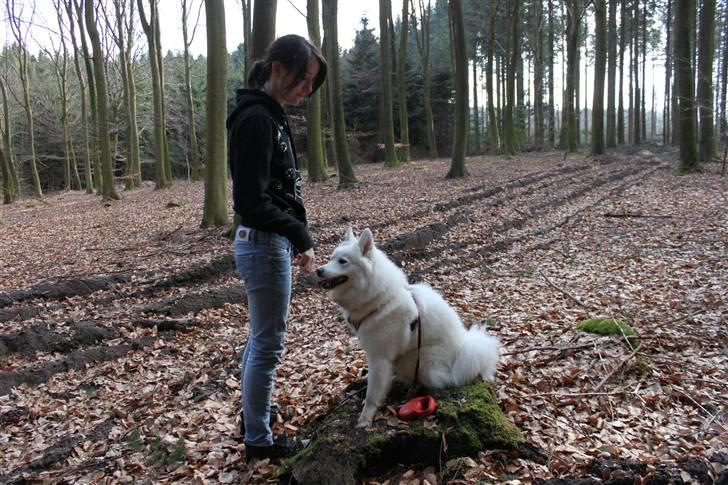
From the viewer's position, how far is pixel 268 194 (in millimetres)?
2871

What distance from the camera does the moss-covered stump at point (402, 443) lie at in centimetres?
303

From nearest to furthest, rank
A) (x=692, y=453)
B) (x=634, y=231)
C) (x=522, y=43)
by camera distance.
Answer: (x=692, y=453) < (x=634, y=231) < (x=522, y=43)

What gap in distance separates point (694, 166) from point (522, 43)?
2716cm

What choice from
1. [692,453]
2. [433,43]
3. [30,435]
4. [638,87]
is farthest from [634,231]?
[433,43]

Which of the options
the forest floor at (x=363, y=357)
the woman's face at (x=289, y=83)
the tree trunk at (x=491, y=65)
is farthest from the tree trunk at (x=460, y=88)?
the woman's face at (x=289, y=83)

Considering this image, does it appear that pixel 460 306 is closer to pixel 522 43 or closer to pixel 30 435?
pixel 30 435

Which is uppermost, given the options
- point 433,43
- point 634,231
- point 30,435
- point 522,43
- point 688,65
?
point 433,43

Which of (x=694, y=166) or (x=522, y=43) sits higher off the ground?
(x=522, y=43)

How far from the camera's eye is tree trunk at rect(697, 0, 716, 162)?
616 inches

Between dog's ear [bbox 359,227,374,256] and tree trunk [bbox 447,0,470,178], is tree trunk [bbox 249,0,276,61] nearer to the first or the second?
dog's ear [bbox 359,227,374,256]

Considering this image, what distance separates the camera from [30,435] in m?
4.43

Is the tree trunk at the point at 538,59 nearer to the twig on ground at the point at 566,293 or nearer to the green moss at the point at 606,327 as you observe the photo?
the twig on ground at the point at 566,293

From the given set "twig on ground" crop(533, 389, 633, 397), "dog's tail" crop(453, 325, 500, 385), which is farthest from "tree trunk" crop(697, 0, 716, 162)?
"dog's tail" crop(453, 325, 500, 385)

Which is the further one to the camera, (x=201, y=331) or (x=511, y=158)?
(x=511, y=158)
